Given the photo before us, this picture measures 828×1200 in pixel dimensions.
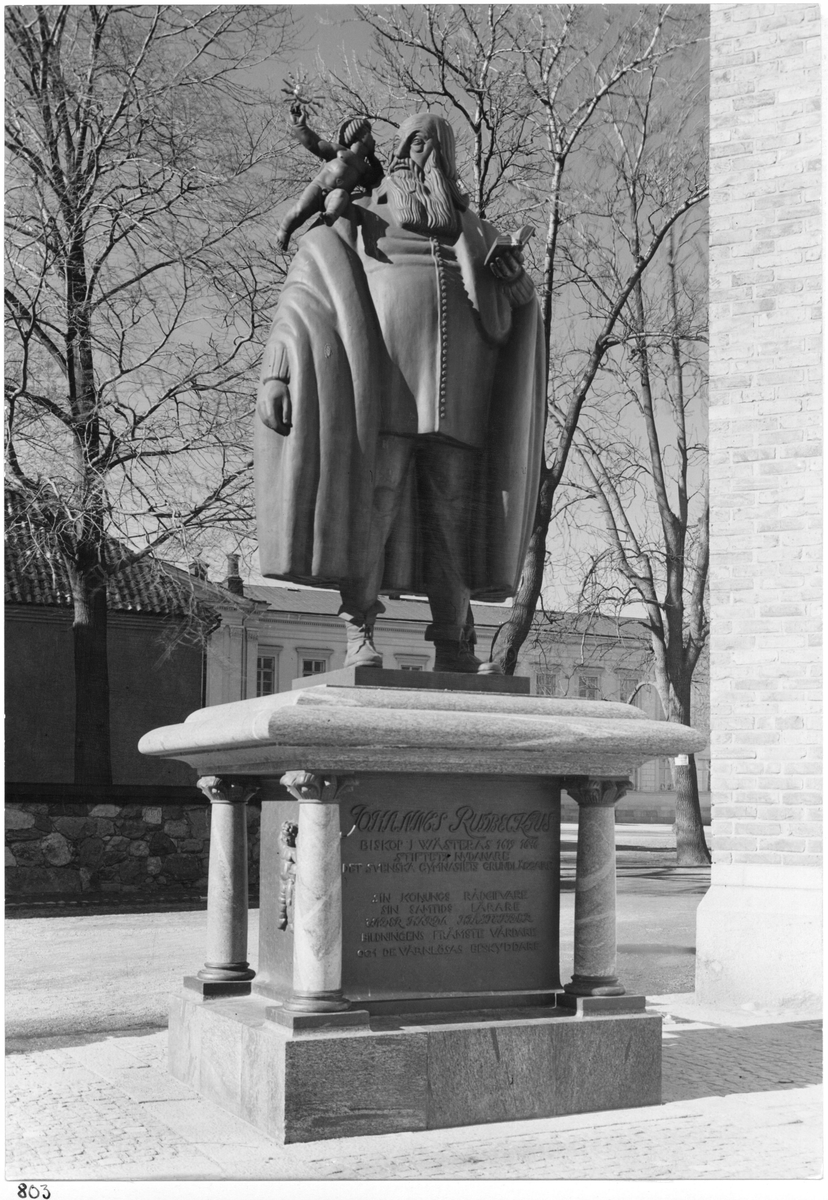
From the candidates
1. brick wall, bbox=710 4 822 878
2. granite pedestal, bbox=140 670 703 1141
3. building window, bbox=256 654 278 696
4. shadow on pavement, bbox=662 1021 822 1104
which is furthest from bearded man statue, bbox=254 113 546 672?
building window, bbox=256 654 278 696

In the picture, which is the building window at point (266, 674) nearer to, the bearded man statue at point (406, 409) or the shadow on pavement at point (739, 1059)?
the shadow on pavement at point (739, 1059)

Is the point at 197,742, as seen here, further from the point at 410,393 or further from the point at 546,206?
the point at 546,206

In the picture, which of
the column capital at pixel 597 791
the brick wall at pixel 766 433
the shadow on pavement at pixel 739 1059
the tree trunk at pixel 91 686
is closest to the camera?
the column capital at pixel 597 791

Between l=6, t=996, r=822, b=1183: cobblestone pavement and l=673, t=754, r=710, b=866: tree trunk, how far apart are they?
16.5 metres

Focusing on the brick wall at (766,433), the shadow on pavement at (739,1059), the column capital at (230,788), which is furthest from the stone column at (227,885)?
the brick wall at (766,433)

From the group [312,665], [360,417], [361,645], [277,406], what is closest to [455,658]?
[361,645]

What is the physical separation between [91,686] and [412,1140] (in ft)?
43.4

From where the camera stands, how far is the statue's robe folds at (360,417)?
18.6ft

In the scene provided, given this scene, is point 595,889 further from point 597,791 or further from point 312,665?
point 312,665

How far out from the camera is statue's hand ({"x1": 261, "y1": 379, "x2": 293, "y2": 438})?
18.7 ft

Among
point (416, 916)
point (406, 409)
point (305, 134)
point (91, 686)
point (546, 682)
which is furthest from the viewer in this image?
point (546, 682)

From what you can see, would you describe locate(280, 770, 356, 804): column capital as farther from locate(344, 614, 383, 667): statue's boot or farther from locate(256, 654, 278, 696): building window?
locate(256, 654, 278, 696): building window

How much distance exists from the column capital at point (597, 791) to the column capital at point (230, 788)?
52.4 inches

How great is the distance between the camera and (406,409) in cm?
582
